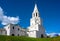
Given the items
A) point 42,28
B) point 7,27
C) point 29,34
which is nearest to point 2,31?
point 7,27

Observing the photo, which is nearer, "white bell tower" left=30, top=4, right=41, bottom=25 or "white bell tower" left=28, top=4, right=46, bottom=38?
"white bell tower" left=28, top=4, right=46, bottom=38

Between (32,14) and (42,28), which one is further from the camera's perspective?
(32,14)

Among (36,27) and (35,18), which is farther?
(35,18)

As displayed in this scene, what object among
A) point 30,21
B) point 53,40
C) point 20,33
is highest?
point 30,21

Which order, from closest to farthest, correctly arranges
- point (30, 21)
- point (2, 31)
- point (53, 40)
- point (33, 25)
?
point (53, 40) → point (2, 31) → point (33, 25) → point (30, 21)

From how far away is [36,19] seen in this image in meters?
99.6

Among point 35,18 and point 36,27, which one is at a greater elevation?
point 35,18

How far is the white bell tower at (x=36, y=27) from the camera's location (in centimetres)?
8746

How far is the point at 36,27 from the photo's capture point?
9150 centimetres

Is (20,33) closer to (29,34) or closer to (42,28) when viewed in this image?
(29,34)

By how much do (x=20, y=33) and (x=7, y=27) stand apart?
8080 mm

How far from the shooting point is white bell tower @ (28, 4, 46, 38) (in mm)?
87456

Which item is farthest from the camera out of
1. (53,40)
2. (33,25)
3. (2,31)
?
(33,25)

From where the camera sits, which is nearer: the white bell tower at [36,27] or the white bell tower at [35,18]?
the white bell tower at [36,27]
